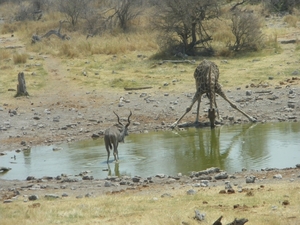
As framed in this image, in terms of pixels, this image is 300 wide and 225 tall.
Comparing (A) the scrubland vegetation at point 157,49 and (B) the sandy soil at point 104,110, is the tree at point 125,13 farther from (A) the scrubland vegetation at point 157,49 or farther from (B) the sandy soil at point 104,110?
(B) the sandy soil at point 104,110

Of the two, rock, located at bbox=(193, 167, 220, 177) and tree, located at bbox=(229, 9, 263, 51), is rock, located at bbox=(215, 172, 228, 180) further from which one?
tree, located at bbox=(229, 9, 263, 51)

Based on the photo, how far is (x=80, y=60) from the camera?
31.9 metres

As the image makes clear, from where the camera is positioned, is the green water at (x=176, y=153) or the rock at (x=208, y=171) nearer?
the rock at (x=208, y=171)

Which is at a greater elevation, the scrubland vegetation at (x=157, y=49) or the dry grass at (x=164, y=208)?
the scrubland vegetation at (x=157, y=49)

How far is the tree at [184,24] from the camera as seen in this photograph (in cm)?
3188

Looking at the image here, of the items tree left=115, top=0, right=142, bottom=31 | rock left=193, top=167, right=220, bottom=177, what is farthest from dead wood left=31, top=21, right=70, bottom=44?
rock left=193, top=167, right=220, bottom=177

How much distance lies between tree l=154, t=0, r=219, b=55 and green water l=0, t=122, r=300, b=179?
11834 millimetres

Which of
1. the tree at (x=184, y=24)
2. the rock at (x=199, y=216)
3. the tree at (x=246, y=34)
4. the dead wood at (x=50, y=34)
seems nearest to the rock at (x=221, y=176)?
the rock at (x=199, y=216)

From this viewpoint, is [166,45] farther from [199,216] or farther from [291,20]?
[199,216]

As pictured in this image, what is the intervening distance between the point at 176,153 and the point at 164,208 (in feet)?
21.3

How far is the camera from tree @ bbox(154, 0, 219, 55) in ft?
105

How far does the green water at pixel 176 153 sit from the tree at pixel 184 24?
11834mm

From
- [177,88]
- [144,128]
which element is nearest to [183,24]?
[177,88]

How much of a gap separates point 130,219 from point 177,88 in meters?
15.3
